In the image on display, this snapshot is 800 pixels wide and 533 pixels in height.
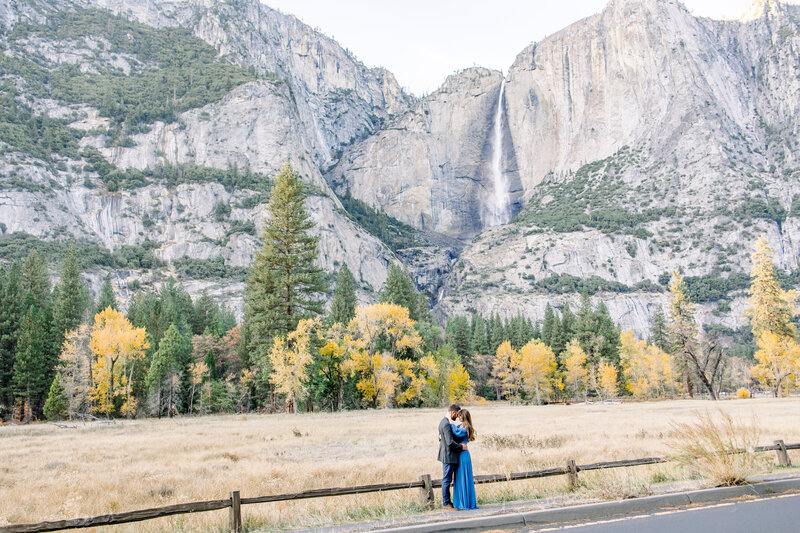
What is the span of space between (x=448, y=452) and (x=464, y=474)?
22.4 inches

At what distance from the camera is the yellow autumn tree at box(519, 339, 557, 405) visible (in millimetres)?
71000

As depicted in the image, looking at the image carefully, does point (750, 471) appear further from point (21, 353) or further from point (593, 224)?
point (593, 224)

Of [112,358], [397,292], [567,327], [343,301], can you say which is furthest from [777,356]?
[112,358]

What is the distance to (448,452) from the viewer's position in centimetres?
945

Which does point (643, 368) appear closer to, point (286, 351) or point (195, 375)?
point (286, 351)

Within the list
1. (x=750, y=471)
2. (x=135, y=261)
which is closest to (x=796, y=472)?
(x=750, y=471)

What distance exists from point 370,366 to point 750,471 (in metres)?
37.5

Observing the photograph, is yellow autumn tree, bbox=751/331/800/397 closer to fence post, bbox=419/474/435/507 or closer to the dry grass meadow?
the dry grass meadow

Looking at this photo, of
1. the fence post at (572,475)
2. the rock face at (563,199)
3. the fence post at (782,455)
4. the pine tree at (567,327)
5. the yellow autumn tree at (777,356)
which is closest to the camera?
the fence post at (572,475)

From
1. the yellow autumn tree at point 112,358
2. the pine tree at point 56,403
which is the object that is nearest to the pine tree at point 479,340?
the yellow autumn tree at point 112,358

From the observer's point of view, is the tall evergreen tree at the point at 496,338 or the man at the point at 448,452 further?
the tall evergreen tree at the point at 496,338

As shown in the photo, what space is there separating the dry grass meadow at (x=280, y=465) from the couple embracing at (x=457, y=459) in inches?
29.5

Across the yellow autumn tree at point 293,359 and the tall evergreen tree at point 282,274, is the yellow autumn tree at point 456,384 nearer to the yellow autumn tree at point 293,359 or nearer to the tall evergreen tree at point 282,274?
the tall evergreen tree at point 282,274

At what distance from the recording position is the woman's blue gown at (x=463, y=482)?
937cm
